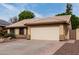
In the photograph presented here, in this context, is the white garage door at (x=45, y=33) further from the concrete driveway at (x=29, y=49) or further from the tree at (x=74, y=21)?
the tree at (x=74, y=21)

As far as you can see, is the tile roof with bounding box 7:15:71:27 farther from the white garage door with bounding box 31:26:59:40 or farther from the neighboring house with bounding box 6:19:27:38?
the white garage door with bounding box 31:26:59:40

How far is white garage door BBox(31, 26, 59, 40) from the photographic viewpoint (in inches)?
883

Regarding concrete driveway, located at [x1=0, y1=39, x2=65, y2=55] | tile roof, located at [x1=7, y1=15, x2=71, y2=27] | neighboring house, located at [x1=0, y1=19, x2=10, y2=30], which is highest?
tile roof, located at [x1=7, y1=15, x2=71, y2=27]

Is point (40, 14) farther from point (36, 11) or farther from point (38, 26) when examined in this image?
point (38, 26)

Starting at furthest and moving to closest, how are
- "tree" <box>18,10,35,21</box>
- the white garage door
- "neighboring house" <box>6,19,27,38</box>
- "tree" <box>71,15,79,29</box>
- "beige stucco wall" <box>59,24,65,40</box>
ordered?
"tree" <box>71,15,79,29</box>
"tree" <box>18,10,35,21</box>
"neighboring house" <box>6,19,27,38</box>
the white garage door
"beige stucco wall" <box>59,24,65,40</box>

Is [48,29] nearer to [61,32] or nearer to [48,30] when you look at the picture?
[48,30]

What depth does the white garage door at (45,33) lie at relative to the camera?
73.6 ft

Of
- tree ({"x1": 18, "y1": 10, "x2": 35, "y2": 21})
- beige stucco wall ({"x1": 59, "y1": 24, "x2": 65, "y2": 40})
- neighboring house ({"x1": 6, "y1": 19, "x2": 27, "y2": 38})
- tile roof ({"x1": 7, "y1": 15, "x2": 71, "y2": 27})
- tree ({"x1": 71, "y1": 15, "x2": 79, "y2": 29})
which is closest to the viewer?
beige stucco wall ({"x1": 59, "y1": 24, "x2": 65, "y2": 40})

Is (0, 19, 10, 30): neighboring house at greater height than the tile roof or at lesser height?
lesser

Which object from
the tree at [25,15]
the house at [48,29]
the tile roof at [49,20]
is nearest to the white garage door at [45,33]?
the house at [48,29]

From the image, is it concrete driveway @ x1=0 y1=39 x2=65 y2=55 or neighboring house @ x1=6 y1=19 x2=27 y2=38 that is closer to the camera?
concrete driveway @ x1=0 y1=39 x2=65 y2=55

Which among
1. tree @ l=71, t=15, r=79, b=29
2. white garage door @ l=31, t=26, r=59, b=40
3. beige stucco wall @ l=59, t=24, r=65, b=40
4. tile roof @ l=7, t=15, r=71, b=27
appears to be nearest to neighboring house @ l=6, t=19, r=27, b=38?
tile roof @ l=7, t=15, r=71, b=27

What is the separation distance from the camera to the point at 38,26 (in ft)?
78.4

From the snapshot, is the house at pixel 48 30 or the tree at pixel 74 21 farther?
the tree at pixel 74 21
